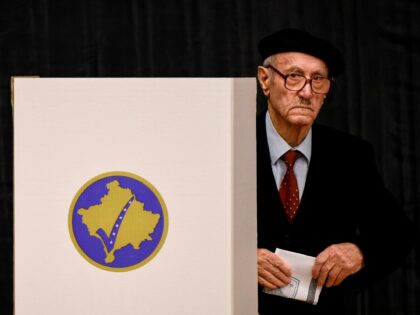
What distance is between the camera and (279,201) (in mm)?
1640

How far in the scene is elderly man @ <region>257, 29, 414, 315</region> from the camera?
1641mm

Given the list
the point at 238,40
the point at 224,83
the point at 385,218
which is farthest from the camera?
the point at 238,40

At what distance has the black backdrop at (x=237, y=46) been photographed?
2227mm

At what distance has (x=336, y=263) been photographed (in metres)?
1.53

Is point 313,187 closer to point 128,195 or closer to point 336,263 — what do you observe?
point 336,263

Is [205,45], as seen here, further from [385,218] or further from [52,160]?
[52,160]

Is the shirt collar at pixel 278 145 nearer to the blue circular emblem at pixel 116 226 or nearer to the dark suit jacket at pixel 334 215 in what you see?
the dark suit jacket at pixel 334 215

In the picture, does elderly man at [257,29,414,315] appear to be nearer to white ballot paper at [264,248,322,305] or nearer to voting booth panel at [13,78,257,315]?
white ballot paper at [264,248,322,305]

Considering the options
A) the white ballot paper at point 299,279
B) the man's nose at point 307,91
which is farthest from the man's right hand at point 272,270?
the man's nose at point 307,91

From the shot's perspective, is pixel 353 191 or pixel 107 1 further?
pixel 107 1

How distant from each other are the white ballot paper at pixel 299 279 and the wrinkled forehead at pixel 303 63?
0.53 meters

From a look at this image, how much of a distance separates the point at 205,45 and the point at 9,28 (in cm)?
73

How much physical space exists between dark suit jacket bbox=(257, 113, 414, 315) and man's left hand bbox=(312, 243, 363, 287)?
0.18ft

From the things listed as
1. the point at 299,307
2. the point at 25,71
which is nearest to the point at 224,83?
the point at 299,307
